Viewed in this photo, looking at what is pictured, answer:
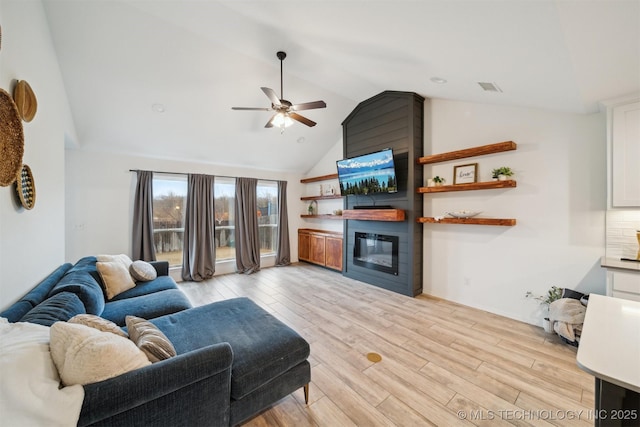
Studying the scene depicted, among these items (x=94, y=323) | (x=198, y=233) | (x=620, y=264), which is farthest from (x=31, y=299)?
(x=620, y=264)

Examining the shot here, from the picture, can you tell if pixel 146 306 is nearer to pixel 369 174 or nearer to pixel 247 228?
pixel 247 228

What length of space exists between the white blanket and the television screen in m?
2.34

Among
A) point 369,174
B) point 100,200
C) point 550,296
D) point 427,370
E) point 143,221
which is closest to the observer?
point 427,370

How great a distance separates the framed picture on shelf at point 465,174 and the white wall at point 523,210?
0.28 ft

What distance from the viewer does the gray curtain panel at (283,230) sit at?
20.0 ft

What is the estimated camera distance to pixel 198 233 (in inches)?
193

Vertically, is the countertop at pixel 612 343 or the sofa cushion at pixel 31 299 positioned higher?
the countertop at pixel 612 343

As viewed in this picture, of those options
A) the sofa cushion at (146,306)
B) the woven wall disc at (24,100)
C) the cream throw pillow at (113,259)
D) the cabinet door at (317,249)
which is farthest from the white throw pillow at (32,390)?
the cabinet door at (317,249)

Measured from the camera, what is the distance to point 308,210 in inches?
259

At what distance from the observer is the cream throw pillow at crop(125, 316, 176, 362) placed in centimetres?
127

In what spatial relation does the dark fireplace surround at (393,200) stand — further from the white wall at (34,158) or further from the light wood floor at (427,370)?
the white wall at (34,158)

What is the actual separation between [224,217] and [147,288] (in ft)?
9.33

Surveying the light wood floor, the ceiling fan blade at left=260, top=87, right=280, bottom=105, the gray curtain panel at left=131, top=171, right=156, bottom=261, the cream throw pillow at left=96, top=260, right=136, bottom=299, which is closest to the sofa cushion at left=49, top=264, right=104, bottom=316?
the cream throw pillow at left=96, top=260, right=136, bottom=299

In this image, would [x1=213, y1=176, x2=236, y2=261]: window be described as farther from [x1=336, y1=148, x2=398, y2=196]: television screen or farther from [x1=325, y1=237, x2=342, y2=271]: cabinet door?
[x1=336, y1=148, x2=398, y2=196]: television screen
